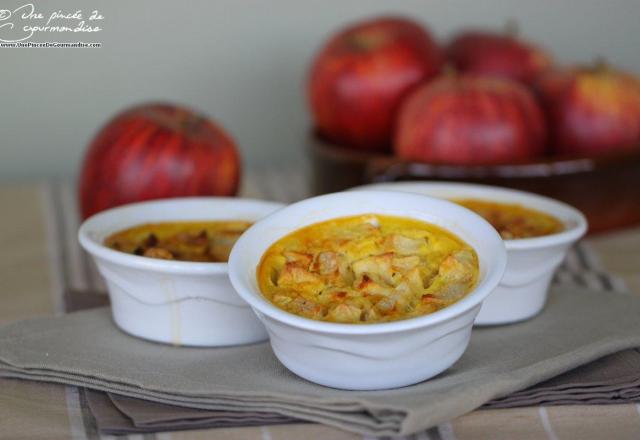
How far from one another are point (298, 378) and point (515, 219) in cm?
35

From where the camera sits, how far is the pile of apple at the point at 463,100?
4.09ft

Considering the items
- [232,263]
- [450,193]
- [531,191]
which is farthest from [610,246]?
[232,263]

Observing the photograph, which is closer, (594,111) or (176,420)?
(176,420)

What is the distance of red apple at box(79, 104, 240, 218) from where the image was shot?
47.1 inches

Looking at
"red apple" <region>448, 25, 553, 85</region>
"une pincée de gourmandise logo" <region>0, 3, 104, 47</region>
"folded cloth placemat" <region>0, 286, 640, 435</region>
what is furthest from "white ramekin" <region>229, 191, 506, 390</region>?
"une pincée de gourmandise logo" <region>0, 3, 104, 47</region>

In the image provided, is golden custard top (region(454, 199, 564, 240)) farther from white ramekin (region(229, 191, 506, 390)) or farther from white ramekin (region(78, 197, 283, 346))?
white ramekin (region(78, 197, 283, 346))

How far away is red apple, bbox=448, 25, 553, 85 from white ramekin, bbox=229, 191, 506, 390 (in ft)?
2.06

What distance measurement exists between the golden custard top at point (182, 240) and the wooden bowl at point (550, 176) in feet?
0.88

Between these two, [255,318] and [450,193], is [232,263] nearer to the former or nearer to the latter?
[255,318]

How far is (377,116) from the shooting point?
1.36 m

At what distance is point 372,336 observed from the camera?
2.36 ft

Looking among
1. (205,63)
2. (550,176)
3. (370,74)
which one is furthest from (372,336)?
(205,63)

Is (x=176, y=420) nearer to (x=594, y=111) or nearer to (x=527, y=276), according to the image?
(x=527, y=276)

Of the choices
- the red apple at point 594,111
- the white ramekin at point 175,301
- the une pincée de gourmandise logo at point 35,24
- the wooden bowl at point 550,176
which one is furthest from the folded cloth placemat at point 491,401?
the une pincée de gourmandise logo at point 35,24
